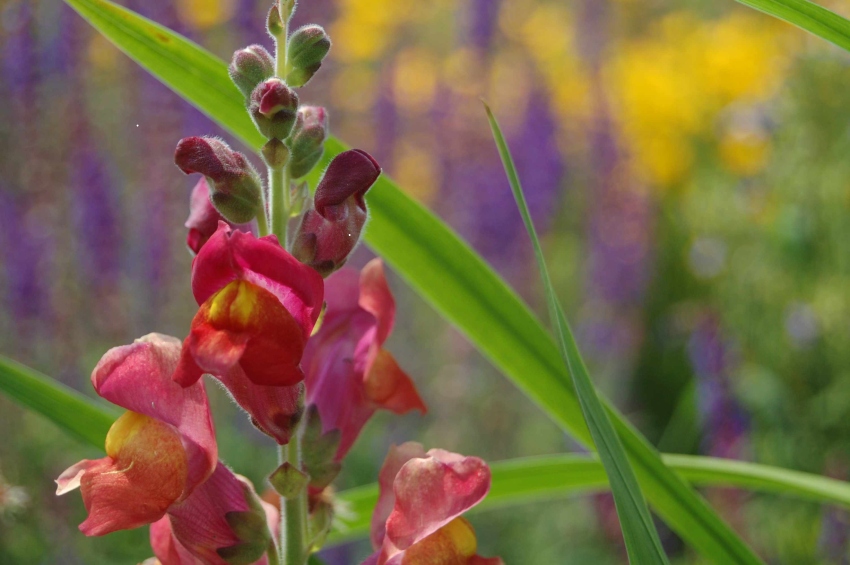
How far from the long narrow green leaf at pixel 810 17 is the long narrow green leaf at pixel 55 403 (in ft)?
1.76

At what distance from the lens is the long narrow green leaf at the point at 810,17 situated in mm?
631

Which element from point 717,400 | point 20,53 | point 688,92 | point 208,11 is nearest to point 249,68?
point 20,53

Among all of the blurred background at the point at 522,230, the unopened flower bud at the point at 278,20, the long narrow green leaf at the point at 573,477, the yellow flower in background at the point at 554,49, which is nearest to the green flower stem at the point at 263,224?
the unopened flower bud at the point at 278,20

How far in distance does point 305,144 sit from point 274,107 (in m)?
0.06

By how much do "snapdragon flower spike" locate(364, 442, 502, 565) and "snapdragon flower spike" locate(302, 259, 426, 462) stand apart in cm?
11

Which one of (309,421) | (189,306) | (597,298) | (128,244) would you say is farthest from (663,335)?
(309,421)

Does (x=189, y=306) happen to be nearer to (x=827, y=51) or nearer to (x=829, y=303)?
(x=829, y=303)

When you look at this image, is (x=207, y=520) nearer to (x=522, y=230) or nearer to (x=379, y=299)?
(x=379, y=299)

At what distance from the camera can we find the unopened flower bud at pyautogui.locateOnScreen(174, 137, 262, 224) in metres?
0.59

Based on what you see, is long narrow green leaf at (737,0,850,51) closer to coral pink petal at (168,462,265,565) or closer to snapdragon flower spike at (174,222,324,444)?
snapdragon flower spike at (174,222,324,444)

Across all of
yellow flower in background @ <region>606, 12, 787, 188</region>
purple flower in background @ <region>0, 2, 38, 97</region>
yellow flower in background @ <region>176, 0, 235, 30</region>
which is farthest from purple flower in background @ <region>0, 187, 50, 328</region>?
yellow flower in background @ <region>606, 12, 787, 188</region>

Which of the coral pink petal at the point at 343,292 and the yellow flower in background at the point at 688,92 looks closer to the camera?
the coral pink petal at the point at 343,292

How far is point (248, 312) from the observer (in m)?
0.54

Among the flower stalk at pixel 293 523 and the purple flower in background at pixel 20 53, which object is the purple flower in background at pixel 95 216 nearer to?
the purple flower in background at pixel 20 53
